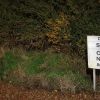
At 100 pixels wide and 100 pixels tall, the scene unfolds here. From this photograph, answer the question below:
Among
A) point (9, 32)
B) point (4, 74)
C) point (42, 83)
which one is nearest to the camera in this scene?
point (42, 83)

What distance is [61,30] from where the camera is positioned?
9766mm

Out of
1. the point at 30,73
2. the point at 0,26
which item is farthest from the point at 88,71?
the point at 0,26

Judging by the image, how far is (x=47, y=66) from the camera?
31.6 ft

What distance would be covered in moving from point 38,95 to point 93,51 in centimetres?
162

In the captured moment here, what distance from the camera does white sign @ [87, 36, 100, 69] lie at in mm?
8664

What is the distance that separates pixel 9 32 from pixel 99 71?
108 inches

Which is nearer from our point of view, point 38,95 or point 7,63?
point 38,95

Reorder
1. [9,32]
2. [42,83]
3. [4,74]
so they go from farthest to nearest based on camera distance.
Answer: [9,32]
[4,74]
[42,83]

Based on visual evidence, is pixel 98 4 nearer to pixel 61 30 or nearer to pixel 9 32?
pixel 61 30

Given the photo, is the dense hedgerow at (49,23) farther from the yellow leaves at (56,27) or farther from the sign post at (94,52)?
the sign post at (94,52)

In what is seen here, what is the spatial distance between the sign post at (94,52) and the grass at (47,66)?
1.69 ft

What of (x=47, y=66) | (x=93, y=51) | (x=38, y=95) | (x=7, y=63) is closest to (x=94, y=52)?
(x=93, y=51)

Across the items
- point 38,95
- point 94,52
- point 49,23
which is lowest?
point 38,95

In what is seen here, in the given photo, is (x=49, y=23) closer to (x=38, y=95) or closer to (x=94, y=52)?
(x=94, y=52)
